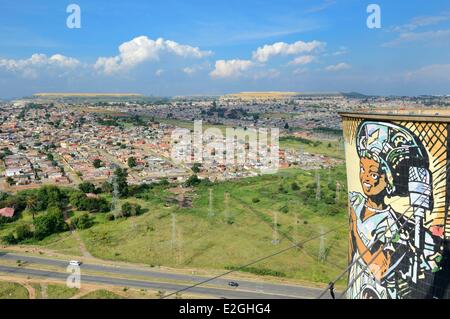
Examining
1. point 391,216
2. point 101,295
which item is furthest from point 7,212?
point 391,216

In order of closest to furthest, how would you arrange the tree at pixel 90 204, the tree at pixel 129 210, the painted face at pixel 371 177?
the painted face at pixel 371 177 → the tree at pixel 129 210 → the tree at pixel 90 204

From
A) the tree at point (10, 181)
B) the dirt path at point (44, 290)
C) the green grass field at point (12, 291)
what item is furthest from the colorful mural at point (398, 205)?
the tree at point (10, 181)

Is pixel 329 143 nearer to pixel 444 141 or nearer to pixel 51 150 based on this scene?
pixel 51 150

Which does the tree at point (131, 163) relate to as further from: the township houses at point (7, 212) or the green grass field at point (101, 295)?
the green grass field at point (101, 295)

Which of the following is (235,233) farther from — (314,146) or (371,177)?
(314,146)

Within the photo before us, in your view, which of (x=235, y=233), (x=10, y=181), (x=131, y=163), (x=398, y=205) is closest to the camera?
(x=398, y=205)

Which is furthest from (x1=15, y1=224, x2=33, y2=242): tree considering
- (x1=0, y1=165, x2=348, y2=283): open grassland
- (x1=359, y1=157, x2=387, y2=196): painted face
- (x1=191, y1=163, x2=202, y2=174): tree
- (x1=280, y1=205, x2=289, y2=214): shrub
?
(x1=359, y1=157, x2=387, y2=196): painted face

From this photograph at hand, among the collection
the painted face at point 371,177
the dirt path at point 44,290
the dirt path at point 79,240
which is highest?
the painted face at point 371,177

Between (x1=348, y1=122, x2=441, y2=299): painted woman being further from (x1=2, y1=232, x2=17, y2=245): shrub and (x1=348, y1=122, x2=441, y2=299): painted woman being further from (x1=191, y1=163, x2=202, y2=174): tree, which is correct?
(x1=191, y1=163, x2=202, y2=174): tree
